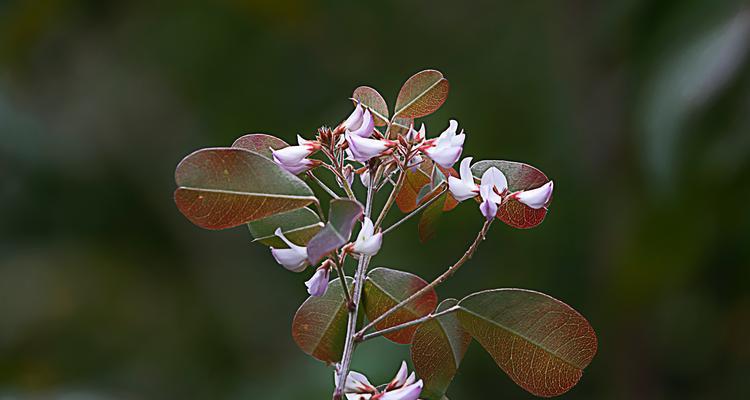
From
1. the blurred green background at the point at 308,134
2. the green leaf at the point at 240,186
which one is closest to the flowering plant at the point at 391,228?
the green leaf at the point at 240,186

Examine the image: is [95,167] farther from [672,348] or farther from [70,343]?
[672,348]

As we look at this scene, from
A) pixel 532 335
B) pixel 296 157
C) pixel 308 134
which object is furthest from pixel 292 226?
pixel 308 134

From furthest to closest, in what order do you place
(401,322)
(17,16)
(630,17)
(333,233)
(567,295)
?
(567,295)
(17,16)
(630,17)
(401,322)
(333,233)

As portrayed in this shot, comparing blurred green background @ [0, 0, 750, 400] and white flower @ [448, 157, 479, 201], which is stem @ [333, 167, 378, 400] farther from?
blurred green background @ [0, 0, 750, 400]

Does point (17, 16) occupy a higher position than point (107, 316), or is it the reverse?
point (17, 16)

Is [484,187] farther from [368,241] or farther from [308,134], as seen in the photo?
[308,134]

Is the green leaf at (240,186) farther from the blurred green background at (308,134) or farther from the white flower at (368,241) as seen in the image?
the blurred green background at (308,134)

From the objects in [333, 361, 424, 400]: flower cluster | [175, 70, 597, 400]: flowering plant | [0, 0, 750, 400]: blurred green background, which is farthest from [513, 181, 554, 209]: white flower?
[0, 0, 750, 400]: blurred green background

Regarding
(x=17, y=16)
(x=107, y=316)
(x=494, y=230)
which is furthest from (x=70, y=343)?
(x=494, y=230)
